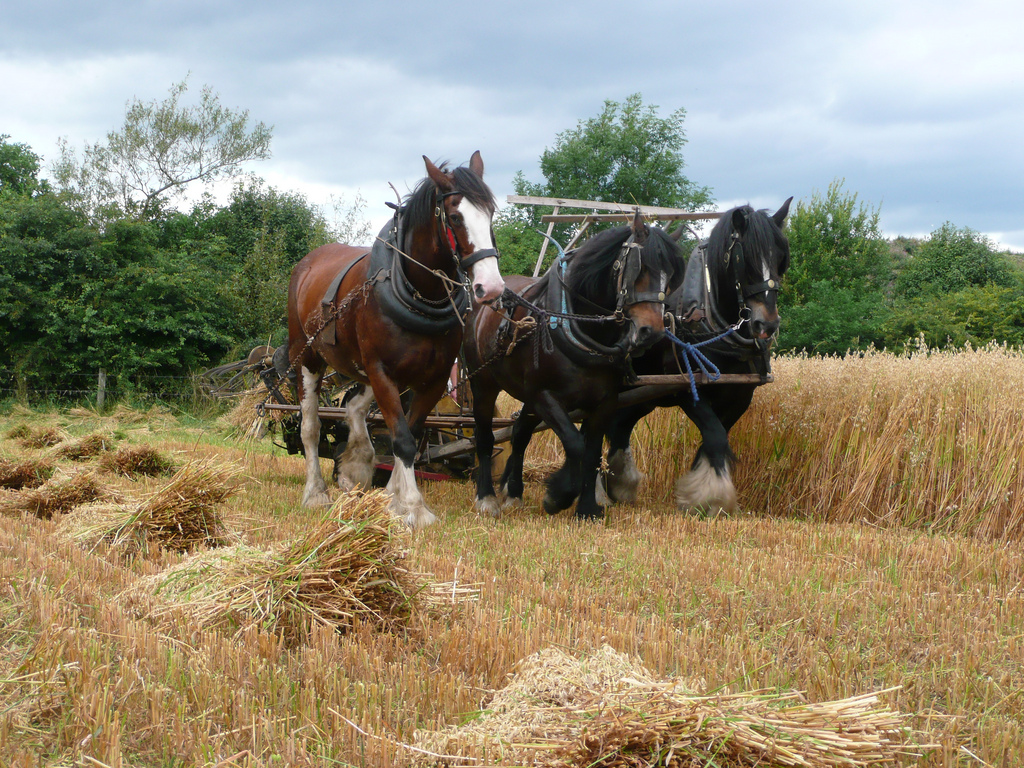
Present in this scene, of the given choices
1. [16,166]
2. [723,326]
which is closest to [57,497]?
[723,326]

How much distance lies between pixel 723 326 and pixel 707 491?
115 cm

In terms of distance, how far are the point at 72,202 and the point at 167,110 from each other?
6.93 metres

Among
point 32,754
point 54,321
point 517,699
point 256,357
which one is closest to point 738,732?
point 517,699

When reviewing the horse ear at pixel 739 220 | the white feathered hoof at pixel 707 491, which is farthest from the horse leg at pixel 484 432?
the horse ear at pixel 739 220

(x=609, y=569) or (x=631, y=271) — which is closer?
(x=609, y=569)

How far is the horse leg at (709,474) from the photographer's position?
18.7ft

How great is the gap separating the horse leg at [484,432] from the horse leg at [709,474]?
142 cm

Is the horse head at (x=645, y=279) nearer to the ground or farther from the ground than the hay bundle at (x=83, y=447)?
farther from the ground

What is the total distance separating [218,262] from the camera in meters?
19.6

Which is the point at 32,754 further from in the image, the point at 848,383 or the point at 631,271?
the point at 848,383

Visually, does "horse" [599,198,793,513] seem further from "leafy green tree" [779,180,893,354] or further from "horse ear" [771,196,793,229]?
"leafy green tree" [779,180,893,354]

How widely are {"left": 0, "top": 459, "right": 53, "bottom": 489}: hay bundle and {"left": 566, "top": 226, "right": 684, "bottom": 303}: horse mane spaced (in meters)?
4.14

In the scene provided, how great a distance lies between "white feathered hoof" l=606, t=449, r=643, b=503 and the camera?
667 centimetres

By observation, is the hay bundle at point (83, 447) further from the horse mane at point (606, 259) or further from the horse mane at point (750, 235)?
the horse mane at point (750, 235)
